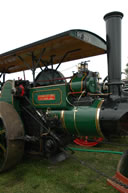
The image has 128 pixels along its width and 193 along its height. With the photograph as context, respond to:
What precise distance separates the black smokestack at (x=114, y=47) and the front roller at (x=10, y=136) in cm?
180

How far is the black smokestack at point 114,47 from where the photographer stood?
2850 millimetres

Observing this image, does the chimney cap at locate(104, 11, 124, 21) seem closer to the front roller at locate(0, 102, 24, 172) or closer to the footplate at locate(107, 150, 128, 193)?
the footplate at locate(107, 150, 128, 193)

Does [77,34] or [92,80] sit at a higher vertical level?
[77,34]

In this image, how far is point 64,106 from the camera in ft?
10.1

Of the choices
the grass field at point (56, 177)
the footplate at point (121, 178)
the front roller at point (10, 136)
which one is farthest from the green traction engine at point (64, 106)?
the footplate at point (121, 178)

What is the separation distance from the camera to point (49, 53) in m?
3.92

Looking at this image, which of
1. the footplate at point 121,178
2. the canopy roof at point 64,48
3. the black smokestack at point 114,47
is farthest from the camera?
the canopy roof at point 64,48

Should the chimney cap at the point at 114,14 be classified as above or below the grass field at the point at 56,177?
above

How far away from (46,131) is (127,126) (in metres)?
1.41

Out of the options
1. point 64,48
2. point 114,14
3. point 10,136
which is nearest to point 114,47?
point 114,14

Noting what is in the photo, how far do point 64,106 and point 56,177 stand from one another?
1.19 metres

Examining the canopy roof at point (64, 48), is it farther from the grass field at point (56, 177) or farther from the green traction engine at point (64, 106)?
the grass field at point (56, 177)

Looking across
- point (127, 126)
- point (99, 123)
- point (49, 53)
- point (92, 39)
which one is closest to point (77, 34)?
point (92, 39)

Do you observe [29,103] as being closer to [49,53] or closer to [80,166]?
[49,53]
